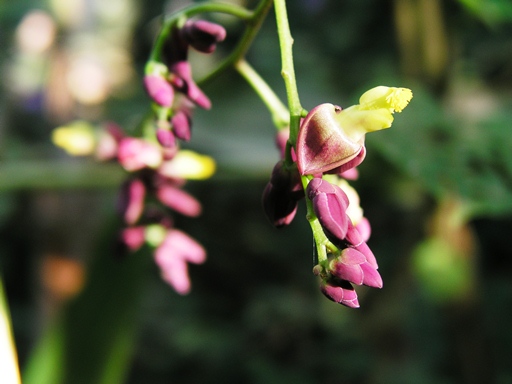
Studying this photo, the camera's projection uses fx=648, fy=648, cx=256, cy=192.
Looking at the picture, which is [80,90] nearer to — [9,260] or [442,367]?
[9,260]

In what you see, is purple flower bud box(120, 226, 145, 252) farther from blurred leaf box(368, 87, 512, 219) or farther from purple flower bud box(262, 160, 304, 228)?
blurred leaf box(368, 87, 512, 219)

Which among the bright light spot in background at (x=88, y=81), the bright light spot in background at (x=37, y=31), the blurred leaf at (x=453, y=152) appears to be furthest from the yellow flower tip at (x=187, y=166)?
the bright light spot in background at (x=37, y=31)

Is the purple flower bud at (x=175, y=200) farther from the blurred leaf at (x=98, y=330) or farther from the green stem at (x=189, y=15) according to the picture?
the blurred leaf at (x=98, y=330)

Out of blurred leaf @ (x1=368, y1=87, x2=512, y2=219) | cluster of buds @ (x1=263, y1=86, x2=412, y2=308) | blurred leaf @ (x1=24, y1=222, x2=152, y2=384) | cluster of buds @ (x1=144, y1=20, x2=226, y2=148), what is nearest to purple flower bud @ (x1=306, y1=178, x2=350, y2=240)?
cluster of buds @ (x1=263, y1=86, x2=412, y2=308)

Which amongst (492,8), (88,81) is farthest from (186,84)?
(88,81)

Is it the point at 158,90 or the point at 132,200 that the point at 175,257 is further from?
the point at 158,90

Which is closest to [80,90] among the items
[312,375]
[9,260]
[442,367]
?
[9,260]

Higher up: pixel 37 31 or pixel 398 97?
pixel 398 97

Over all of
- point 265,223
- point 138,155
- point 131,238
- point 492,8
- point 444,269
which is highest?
point 492,8
